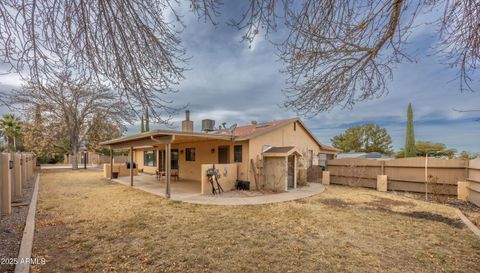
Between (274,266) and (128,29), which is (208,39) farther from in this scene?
(274,266)

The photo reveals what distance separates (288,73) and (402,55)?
1750 millimetres

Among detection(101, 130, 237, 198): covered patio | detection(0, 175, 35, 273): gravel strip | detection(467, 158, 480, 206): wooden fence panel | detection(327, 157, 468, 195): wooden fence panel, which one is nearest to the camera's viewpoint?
detection(0, 175, 35, 273): gravel strip

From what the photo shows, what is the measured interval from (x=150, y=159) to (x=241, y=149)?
10.9 meters

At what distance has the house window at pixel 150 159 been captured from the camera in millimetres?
18834

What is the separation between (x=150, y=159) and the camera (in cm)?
1973

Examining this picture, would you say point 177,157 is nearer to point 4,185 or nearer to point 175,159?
point 175,159

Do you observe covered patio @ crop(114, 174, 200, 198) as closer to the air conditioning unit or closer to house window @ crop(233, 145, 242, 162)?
house window @ crop(233, 145, 242, 162)

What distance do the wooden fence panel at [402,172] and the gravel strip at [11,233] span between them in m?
13.0

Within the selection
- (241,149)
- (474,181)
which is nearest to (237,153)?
(241,149)

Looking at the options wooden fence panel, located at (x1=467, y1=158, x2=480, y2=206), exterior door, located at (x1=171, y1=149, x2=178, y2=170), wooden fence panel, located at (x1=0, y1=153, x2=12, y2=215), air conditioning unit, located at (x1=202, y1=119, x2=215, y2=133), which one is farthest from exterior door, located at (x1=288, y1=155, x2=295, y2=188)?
wooden fence panel, located at (x1=0, y1=153, x2=12, y2=215)

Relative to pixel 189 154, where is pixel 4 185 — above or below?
below

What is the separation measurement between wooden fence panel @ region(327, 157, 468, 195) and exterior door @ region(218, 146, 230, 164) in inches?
235

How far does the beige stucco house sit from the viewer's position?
34.9 ft

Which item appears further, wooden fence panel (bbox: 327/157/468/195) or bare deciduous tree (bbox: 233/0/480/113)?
wooden fence panel (bbox: 327/157/468/195)
